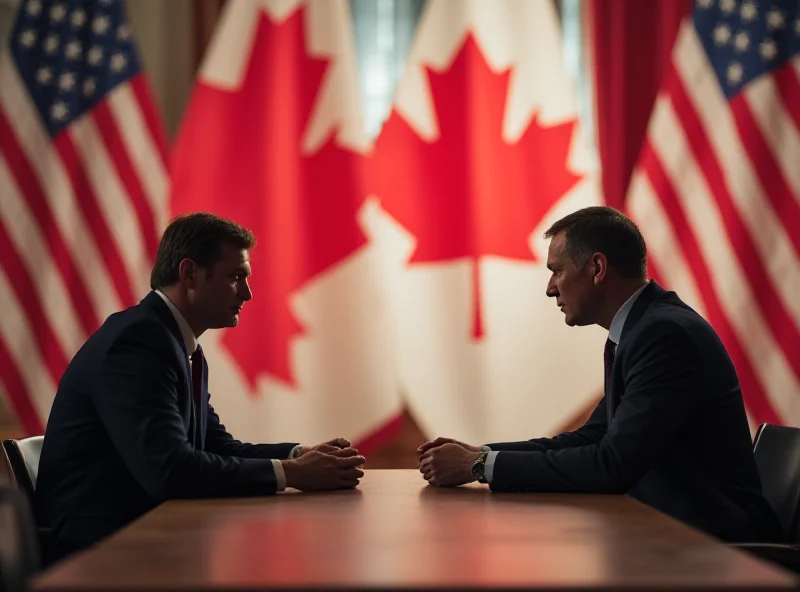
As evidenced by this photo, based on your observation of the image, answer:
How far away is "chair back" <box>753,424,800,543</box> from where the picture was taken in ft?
8.42

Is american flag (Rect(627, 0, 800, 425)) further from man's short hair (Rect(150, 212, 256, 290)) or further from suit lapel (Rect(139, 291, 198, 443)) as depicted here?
suit lapel (Rect(139, 291, 198, 443))

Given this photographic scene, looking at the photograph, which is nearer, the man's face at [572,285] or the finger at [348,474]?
the finger at [348,474]

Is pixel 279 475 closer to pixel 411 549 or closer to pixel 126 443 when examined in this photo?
pixel 126 443

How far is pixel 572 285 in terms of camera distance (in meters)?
2.83

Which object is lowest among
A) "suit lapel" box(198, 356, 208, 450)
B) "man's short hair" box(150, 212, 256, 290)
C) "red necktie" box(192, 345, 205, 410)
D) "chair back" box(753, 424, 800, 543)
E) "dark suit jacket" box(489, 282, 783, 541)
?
"chair back" box(753, 424, 800, 543)

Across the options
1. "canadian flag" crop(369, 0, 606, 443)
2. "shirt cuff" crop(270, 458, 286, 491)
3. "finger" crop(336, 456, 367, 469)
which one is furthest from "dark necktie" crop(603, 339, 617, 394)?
"canadian flag" crop(369, 0, 606, 443)

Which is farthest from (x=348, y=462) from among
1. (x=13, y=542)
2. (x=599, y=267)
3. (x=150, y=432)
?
(x=13, y=542)

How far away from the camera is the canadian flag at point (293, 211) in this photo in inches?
190

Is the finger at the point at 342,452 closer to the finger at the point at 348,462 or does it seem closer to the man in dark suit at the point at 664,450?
the finger at the point at 348,462

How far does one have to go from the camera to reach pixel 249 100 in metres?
5.01

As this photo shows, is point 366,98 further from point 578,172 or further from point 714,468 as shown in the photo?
point 714,468

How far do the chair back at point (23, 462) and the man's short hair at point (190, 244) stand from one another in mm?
576

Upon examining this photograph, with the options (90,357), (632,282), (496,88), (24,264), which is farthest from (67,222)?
(632,282)

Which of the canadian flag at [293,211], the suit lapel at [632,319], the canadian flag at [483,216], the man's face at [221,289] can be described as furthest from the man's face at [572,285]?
the canadian flag at [293,211]
